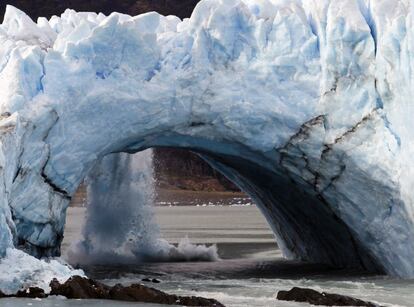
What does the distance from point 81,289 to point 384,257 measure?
17.5ft

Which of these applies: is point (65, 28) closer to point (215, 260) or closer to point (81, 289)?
→ point (81, 289)

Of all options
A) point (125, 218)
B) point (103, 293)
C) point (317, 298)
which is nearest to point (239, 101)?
point (317, 298)

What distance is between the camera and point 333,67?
17.3 meters

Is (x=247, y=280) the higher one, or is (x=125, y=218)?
(x=125, y=218)

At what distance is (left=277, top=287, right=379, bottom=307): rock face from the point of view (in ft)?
44.8

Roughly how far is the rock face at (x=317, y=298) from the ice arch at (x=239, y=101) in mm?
2867

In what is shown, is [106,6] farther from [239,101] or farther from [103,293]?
[103,293]

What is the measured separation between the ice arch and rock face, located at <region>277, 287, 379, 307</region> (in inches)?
113

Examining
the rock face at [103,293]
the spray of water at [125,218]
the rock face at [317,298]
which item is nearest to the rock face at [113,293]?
the rock face at [103,293]

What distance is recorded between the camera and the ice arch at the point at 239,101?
16391 millimetres

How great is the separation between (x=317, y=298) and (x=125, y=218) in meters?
10.6

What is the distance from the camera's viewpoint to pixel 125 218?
23984 millimetres

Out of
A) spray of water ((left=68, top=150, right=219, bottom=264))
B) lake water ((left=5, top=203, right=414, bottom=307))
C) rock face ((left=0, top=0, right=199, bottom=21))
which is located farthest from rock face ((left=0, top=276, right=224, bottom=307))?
rock face ((left=0, top=0, right=199, bottom=21))

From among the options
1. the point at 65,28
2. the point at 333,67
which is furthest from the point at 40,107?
the point at 333,67
